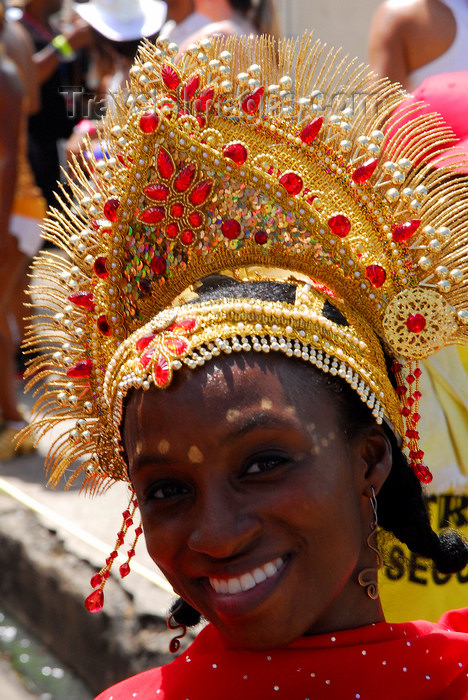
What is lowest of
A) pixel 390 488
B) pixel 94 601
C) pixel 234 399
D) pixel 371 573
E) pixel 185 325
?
pixel 94 601

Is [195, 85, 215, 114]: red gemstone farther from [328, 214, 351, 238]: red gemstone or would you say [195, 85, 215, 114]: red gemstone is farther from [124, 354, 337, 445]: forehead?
[124, 354, 337, 445]: forehead

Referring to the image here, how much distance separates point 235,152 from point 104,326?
1.37 feet

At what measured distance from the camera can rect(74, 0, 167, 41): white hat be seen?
546 cm

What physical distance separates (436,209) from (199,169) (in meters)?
0.45

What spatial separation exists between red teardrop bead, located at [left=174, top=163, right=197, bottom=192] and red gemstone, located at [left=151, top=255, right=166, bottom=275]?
0.13 metres

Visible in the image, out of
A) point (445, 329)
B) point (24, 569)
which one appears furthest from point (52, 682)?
point (445, 329)

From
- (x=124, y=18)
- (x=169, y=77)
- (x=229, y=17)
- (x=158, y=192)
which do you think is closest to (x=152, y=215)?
(x=158, y=192)

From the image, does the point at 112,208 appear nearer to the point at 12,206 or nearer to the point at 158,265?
the point at 158,265

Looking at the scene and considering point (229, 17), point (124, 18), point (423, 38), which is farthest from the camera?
point (124, 18)

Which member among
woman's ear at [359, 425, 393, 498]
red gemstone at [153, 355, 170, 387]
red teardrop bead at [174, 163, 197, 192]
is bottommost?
woman's ear at [359, 425, 393, 498]

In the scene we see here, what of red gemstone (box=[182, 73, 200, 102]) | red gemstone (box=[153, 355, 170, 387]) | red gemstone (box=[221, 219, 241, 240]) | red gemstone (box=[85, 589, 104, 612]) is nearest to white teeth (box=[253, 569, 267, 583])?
red gemstone (box=[153, 355, 170, 387])

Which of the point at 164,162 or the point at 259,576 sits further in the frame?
the point at 164,162

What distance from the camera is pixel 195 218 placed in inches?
63.7

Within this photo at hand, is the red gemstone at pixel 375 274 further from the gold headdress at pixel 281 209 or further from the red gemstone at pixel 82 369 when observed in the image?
the red gemstone at pixel 82 369
